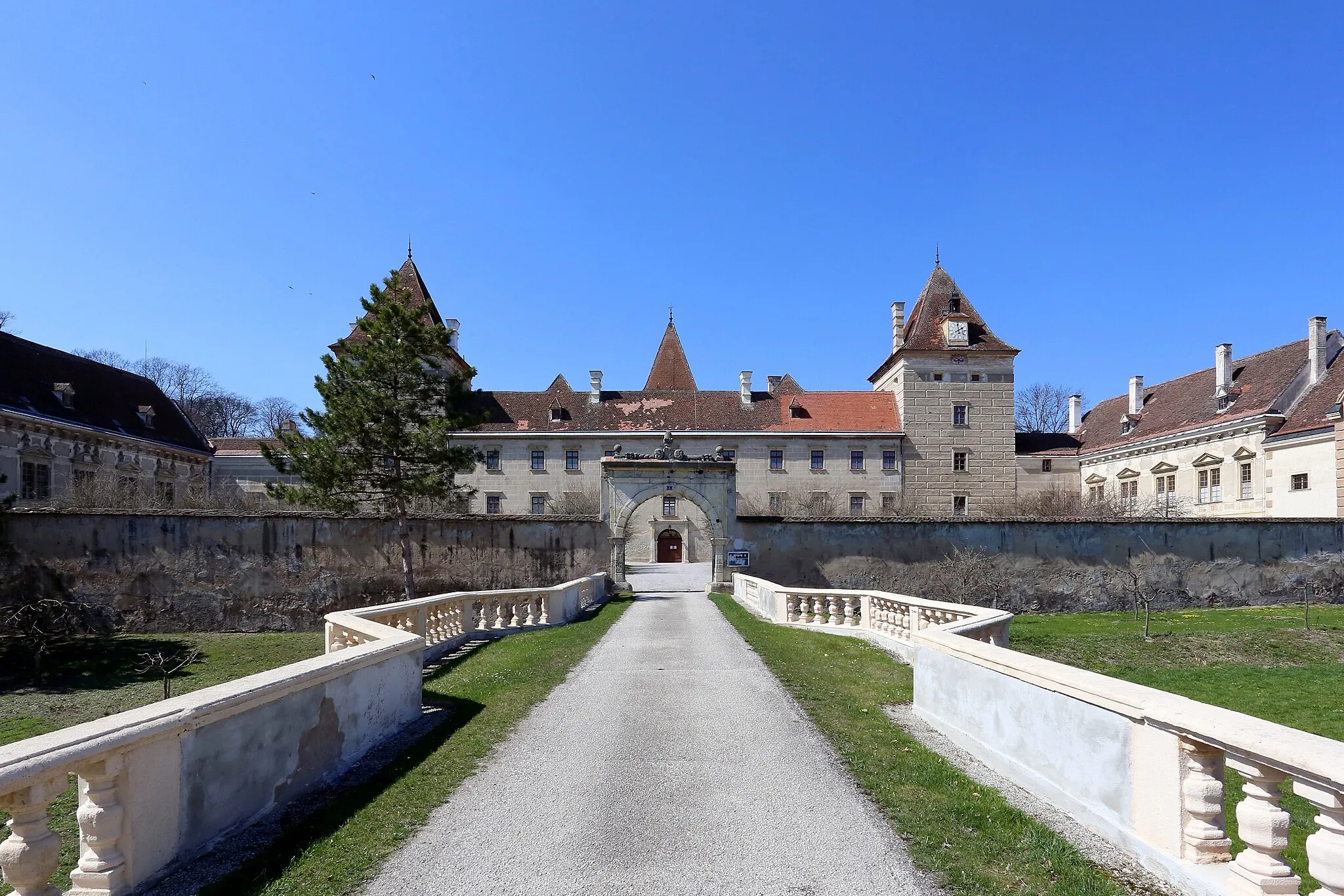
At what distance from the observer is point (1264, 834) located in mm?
3594

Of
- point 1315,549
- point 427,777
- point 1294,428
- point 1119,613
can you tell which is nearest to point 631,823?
point 427,777

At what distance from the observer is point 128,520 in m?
27.3

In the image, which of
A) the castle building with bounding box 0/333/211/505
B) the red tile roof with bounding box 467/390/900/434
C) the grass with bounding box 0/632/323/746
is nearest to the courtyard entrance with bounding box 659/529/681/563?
the red tile roof with bounding box 467/390/900/434

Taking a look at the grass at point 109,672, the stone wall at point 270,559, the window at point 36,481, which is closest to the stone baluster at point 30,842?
the grass at point 109,672

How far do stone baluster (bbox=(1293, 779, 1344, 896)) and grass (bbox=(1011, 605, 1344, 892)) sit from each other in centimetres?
267

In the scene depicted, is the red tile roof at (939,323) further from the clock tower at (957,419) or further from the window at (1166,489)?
the window at (1166,489)

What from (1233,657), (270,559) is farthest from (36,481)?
(1233,657)

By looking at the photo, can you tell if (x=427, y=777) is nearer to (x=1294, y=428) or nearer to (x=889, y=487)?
(x=1294, y=428)

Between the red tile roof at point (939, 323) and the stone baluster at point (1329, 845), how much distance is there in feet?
154

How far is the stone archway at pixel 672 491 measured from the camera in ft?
93.0

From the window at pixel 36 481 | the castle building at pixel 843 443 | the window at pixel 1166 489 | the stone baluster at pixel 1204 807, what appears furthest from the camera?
the castle building at pixel 843 443

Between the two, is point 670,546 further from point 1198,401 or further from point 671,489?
point 1198,401

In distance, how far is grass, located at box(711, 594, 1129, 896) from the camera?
175 inches

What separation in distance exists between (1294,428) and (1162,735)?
129 ft
